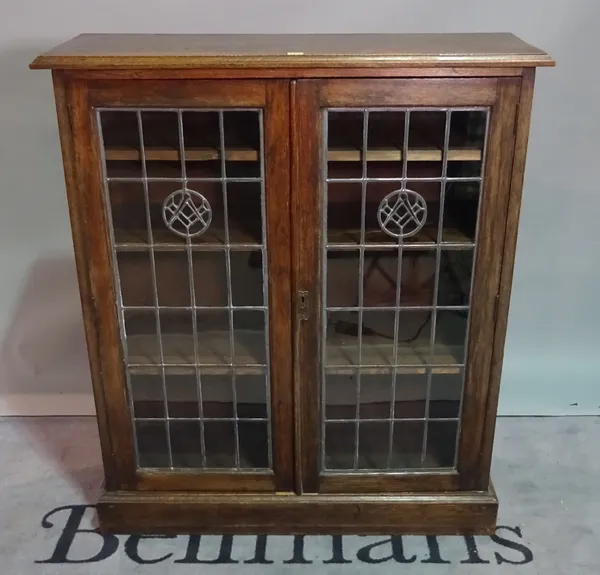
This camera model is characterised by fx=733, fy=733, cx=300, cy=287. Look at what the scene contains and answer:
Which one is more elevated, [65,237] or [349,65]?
[349,65]

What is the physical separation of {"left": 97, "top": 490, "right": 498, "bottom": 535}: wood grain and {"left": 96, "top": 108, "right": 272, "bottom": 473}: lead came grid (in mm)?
89

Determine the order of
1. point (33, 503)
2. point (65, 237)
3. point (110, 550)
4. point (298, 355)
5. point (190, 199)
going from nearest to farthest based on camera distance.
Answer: point (190, 199) → point (298, 355) → point (110, 550) → point (33, 503) → point (65, 237)

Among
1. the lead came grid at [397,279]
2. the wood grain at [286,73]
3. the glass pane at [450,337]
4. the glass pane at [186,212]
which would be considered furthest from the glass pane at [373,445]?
the wood grain at [286,73]

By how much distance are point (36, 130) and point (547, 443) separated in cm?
161

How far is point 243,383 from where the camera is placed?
1.63m

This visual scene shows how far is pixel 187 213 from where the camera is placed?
4.83 ft

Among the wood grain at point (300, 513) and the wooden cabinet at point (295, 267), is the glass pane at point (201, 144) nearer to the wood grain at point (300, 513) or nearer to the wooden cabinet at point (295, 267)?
the wooden cabinet at point (295, 267)

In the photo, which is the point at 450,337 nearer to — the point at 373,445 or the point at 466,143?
the point at 373,445

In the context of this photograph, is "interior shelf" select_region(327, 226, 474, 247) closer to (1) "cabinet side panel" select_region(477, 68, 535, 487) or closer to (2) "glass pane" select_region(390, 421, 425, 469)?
(1) "cabinet side panel" select_region(477, 68, 535, 487)

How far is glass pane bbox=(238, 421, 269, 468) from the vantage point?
65.5 inches

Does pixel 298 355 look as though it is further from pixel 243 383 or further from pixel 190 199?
pixel 190 199

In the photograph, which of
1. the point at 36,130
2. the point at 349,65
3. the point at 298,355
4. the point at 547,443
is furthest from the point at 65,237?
the point at 547,443

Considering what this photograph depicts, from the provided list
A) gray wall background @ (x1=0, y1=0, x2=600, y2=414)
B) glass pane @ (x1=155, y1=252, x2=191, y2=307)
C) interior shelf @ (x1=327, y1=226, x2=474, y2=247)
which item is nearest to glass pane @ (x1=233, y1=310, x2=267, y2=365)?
glass pane @ (x1=155, y1=252, x2=191, y2=307)

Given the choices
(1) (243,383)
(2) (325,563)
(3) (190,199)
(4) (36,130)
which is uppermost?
(4) (36,130)
